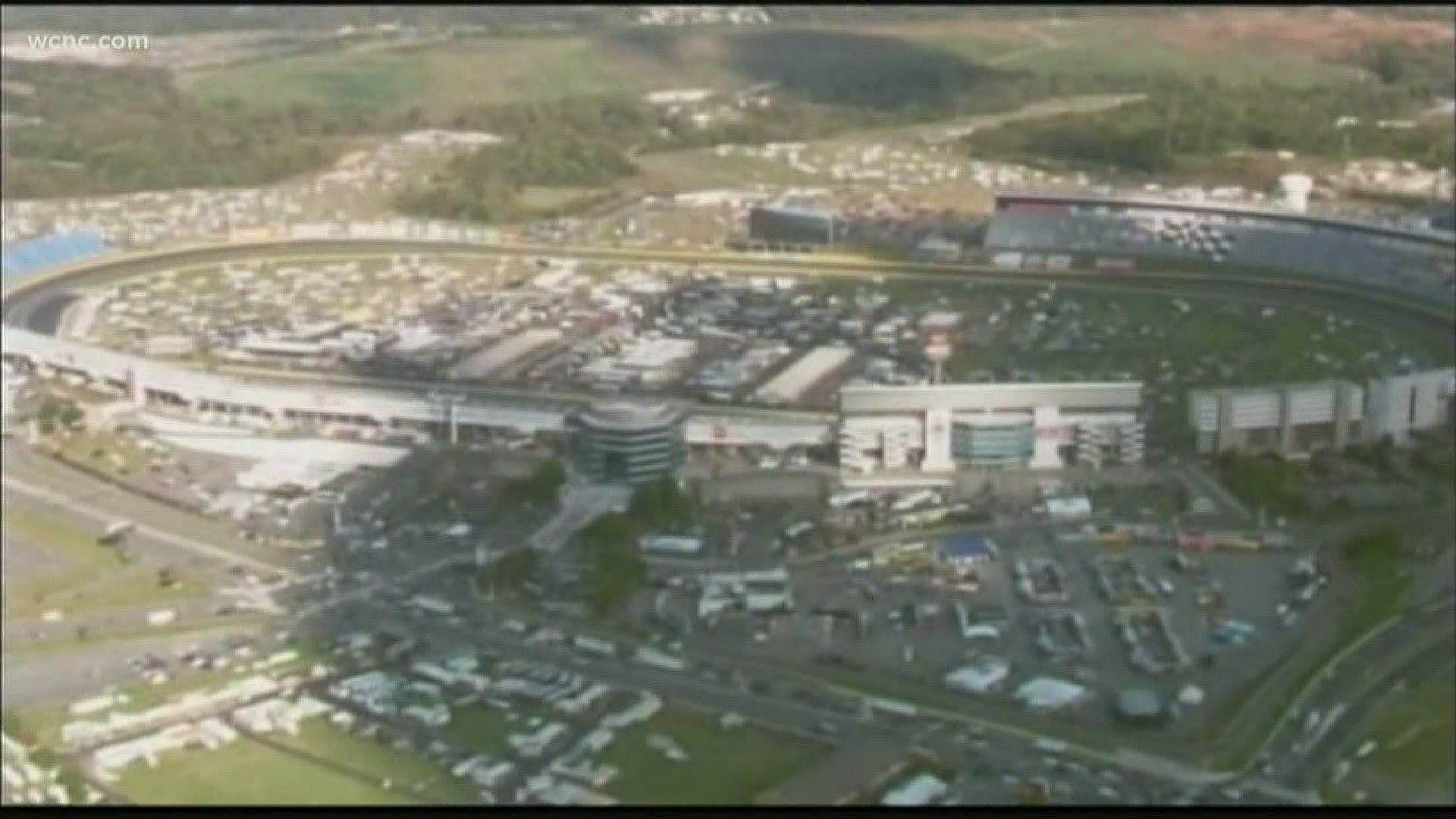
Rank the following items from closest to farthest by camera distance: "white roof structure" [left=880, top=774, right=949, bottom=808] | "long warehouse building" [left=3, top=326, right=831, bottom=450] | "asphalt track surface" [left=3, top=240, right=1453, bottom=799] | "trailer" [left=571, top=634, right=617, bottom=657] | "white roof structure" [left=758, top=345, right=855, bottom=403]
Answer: "white roof structure" [left=880, top=774, right=949, bottom=808], "trailer" [left=571, top=634, right=617, bottom=657], "long warehouse building" [left=3, top=326, right=831, bottom=450], "white roof structure" [left=758, top=345, right=855, bottom=403], "asphalt track surface" [left=3, top=240, right=1453, bottom=799]

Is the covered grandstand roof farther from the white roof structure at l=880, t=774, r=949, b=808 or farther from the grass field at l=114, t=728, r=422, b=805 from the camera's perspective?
the grass field at l=114, t=728, r=422, b=805

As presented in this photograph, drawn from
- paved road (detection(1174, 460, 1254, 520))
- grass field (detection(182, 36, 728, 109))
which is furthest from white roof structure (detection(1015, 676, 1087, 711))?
grass field (detection(182, 36, 728, 109))

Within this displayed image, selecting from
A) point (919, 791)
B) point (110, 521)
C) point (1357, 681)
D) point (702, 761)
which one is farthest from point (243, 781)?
point (1357, 681)

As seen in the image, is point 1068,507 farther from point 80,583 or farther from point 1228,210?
point 1228,210

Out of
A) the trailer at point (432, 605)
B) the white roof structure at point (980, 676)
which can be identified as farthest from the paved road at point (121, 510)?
the white roof structure at point (980, 676)

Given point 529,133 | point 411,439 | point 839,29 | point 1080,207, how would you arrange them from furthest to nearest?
point 839,29 → point 529,133 → point 1080,207 → point 411,439

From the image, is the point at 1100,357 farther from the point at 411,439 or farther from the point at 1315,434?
the point at 411,439

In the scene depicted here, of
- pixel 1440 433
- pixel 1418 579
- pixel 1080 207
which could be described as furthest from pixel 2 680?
pixel 1080 207
